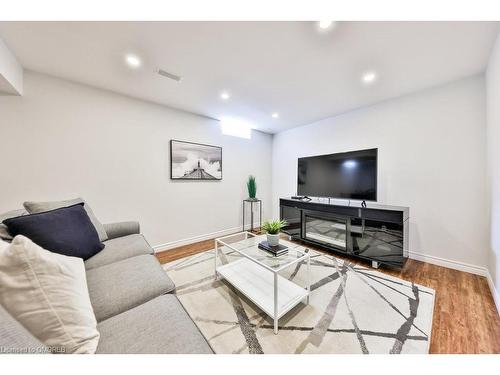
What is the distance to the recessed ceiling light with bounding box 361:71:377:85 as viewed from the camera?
79.3 inches

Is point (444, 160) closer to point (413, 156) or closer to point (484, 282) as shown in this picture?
point (413, 156)

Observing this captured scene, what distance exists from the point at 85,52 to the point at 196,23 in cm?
116

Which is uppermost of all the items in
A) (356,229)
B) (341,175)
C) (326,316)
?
(341,175)

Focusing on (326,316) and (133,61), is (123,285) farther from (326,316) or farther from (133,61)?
(133,61)

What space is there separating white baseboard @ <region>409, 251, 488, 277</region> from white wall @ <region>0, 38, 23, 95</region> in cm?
485

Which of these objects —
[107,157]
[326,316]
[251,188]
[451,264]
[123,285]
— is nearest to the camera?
[123,285]

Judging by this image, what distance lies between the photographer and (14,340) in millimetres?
473

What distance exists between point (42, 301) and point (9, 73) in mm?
2273

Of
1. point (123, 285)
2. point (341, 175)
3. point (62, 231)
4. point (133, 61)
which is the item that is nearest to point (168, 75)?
point (133, 61)

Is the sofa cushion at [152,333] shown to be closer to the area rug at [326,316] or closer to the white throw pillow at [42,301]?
the white throw pillow at [42,301]

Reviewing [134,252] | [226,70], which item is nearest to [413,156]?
[226,70]

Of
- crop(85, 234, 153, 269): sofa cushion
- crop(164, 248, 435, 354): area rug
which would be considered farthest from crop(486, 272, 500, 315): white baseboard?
crop(85, 234, 153, 269): sofa cushion

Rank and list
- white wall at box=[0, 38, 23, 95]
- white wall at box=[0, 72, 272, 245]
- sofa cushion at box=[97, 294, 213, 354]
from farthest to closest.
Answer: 1. white wall at box=[0, 72, 272, 245]
2. white wall at box=[0, 38, 23, 95]
3. sofa cushion at box=[97, 294, 213, 354]

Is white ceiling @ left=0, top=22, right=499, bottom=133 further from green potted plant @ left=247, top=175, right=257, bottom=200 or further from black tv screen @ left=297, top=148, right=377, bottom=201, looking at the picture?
green potted plant @ left=247, top=175, right=257, bottom=200
